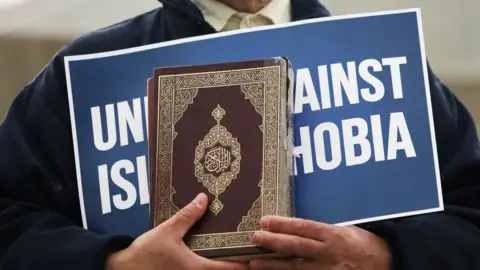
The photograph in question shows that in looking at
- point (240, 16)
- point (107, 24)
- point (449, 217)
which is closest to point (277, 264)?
point (449, 217)

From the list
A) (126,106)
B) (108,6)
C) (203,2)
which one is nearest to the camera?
(126,106)

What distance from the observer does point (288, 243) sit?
2.65ft

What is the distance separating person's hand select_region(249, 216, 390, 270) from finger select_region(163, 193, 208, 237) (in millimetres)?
65

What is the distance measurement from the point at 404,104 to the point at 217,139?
8.4 inches

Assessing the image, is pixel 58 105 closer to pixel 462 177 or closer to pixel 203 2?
pixel 203 2

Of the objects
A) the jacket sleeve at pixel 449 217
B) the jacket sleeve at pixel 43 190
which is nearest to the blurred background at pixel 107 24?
the jacket sleeve at pixel 449 217

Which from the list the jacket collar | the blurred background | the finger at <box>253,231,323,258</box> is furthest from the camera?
the blurred background

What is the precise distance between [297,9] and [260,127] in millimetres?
253

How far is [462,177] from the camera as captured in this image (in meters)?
0.98

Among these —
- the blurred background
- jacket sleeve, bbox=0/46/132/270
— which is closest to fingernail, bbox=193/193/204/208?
jacket sleeve, bbox=0/46/132/270

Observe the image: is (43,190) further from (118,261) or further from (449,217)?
(449,217)

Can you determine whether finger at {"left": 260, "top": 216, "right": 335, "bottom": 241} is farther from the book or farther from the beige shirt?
the beige shirt

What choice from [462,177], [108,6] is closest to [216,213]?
[462,177]

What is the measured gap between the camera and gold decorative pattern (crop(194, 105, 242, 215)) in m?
0.84
